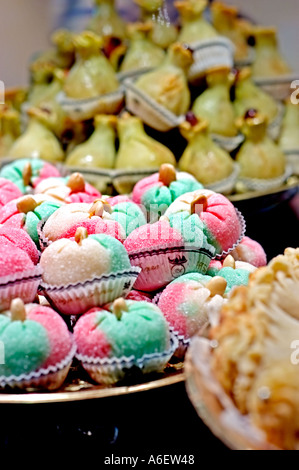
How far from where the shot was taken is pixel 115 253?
2.82 feet

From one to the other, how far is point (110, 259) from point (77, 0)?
8.96ft

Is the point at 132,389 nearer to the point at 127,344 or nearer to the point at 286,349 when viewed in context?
the point at 127,344

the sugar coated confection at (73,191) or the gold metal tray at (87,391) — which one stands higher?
the sugar coated confection at (73,191)

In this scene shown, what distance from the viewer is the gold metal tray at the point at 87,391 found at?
743mm

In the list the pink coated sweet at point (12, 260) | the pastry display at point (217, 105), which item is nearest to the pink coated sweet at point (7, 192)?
the pink coated sweet at point (12, 260)

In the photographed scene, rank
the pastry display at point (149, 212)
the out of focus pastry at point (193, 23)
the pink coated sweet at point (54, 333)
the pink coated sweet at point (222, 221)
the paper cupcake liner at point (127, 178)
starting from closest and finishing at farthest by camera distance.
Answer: the pastry display at point (149, 212), the pink coated sweet at point (54, 333), the pink coated sweet at point (222, 221), the paper cupcake liner at point (127, 178), the out of focus pastry at point (193, 23)

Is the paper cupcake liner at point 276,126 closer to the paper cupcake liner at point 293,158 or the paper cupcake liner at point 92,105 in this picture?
the paper cupcake liner at point 293,158

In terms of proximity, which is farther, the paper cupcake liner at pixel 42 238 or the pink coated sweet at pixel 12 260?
the paper cupcake liner at pixel 42 238

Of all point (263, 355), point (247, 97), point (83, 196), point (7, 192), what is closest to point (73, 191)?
point (83, 196)

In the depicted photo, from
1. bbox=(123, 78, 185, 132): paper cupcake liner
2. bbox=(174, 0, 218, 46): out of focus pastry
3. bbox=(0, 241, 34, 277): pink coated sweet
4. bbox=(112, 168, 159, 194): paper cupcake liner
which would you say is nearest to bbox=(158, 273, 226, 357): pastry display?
bbox=(0, 241, 34, 277): pink coated sweet

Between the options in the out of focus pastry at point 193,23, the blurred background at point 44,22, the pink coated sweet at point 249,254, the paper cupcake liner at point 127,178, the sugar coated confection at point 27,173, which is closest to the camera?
the pink coated sweet at point 249,254

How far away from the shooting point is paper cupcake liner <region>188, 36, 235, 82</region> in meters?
1.97

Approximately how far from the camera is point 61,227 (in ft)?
3.16

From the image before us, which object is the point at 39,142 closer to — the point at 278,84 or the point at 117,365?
the point at 278,84
